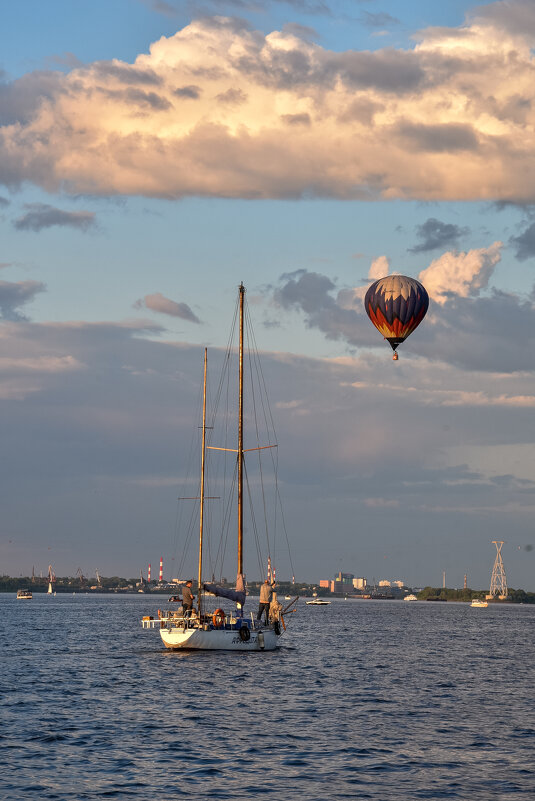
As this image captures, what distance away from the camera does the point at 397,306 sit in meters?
78.0

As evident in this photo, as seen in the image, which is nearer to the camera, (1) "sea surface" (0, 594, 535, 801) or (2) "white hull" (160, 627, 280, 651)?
(1) "sea surface" (0, 594, 535, 801)

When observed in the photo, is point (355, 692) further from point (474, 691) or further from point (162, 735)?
point (162, 735)

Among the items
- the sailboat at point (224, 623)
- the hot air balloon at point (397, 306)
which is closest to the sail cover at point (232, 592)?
the sailboat at point (224, 623)

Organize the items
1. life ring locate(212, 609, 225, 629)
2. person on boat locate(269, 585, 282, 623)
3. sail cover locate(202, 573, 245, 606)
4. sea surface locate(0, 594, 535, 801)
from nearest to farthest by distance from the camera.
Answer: sea surface locate(0, 594, 535, 801), life ring locate(212, 609, 225, 629), sail cover locate(202, 573, 245, 606), person on boat locate(269, 585, 282, 623)

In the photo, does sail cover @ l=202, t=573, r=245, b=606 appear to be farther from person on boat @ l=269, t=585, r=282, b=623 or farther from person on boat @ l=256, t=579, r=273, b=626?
person on boat @ l=269, t=585, r=282, b=623

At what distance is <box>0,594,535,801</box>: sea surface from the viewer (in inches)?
1287

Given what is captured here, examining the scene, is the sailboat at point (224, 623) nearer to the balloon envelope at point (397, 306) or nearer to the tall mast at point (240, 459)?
the tall mast at point (240, 459)

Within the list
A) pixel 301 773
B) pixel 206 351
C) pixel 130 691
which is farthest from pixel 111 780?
pixel 206 351

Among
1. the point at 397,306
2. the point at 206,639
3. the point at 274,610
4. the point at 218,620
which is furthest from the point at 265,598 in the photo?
the point at 397,306

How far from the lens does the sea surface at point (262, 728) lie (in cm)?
3269

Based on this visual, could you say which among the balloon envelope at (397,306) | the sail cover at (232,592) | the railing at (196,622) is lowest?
the railing at (196,622)

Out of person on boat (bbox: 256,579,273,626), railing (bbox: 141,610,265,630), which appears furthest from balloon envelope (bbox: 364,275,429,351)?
railing (bbox: 141,610,265,630)

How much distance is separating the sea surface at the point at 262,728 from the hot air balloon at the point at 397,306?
24706 mm

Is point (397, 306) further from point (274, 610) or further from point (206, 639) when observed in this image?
point (206, 639)
